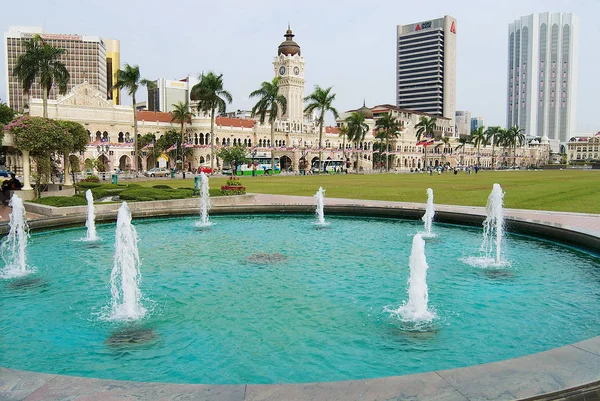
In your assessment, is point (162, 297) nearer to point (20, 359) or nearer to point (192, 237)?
point (20, 359)

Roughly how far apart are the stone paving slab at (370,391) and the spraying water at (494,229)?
8.31 meters

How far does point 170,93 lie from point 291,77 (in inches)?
2628

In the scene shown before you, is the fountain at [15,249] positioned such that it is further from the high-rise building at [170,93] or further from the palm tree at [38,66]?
the high-rise building at [170,93]

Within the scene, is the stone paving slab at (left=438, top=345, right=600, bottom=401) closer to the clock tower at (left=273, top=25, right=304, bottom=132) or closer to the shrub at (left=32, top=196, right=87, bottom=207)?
the shrub at (left=32, top=196, right=87, bottom=207)

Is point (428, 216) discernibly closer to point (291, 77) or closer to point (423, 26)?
point (291, 77)

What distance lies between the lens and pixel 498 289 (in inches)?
382

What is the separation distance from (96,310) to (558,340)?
744cm

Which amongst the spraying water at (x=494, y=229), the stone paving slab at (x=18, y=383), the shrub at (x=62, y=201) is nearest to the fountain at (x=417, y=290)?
the spraying water at (x=494, y=229)

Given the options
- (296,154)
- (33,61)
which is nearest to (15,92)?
(296,154)

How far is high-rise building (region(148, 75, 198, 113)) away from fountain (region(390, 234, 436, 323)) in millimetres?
150444

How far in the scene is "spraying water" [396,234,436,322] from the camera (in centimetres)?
805

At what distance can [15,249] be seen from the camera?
44.9ft

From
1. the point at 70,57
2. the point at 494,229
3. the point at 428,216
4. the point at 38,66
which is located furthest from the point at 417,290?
the point at 70,57

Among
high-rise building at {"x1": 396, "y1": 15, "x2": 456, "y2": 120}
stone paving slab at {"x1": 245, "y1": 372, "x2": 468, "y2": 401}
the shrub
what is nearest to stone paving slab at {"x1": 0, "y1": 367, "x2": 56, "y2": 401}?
stone paving slab at {"x1": 245, "y1": 372, "x2": 468, "y2": 401}
